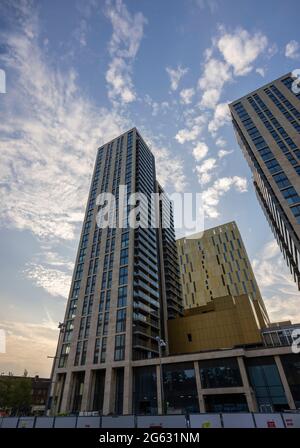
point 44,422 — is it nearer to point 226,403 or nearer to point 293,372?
point 226,403

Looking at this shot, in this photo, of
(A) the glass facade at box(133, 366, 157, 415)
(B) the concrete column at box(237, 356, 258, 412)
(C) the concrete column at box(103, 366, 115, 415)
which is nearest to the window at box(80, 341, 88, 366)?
(C) the concrete column at box(103, 366, 115, 415)

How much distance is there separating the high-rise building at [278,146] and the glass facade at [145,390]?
131 feet

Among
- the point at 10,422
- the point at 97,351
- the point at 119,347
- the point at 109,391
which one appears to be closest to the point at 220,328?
the point at 119,347

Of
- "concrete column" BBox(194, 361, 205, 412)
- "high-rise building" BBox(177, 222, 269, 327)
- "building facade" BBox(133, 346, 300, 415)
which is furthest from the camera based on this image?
"high-rise building" BBox(177, 222, 269, 327)

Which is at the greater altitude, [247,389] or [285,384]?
[285,384]

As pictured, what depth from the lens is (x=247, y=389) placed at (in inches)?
1416

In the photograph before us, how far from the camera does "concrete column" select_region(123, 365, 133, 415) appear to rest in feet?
134

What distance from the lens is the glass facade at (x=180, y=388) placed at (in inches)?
1533

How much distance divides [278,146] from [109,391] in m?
70.7

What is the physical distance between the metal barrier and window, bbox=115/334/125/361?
30817 mm

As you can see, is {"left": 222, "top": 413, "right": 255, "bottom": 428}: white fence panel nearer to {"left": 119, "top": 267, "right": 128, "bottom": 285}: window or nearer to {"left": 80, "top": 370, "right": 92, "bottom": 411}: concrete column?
{"left": 80, "top": 370, "right": 92, "bottom": 411}: concrete column
